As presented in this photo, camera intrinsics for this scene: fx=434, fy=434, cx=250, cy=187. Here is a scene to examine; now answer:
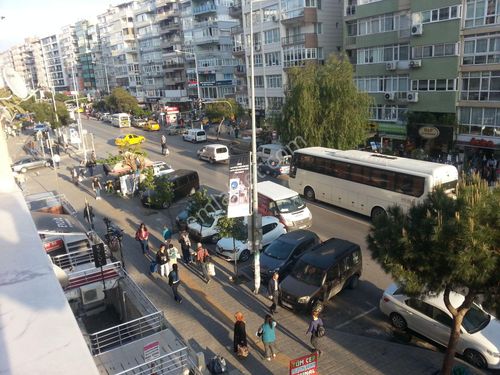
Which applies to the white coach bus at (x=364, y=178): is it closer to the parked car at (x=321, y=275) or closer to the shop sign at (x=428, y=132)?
the parked car at (x=321, y=275)

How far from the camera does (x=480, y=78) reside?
30953mm

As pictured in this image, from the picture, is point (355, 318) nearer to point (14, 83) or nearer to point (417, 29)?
point (14, 83)

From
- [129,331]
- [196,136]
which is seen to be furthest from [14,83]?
[196,136]

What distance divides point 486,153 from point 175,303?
27550 mm

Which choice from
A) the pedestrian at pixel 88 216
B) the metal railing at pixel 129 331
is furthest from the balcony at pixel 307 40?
the metal railing at pixel 129 331

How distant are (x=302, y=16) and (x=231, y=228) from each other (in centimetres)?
3471

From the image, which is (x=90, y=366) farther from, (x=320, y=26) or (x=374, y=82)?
(x=320, y=26)

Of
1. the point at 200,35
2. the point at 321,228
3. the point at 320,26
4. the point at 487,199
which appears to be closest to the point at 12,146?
the point at 200,35

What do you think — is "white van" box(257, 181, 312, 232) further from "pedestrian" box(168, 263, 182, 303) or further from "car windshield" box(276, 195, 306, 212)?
"pedestrian" box(168, 263, 182, 303)

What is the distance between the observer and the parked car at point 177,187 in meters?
23.8

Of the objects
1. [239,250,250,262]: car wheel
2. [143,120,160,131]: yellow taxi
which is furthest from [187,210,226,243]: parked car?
[143,120,160,131]: yellow taxi

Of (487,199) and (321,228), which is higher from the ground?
(487,199)

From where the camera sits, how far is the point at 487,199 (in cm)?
843

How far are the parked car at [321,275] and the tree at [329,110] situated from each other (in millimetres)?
15815
